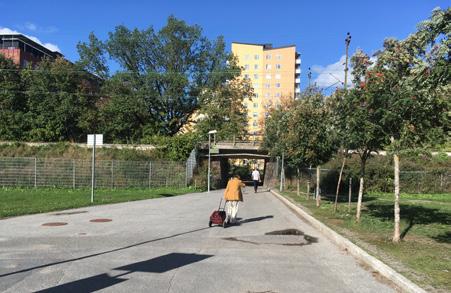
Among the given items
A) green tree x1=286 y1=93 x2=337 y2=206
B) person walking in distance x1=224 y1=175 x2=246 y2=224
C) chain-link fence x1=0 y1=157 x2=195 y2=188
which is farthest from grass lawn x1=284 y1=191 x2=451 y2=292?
chain-link fence x1=0 y1=157 x2=195 y2=188

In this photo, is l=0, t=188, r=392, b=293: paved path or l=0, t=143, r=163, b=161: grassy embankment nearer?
l=0, t=188, r=392, b=293: paved path

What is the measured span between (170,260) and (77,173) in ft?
97.4

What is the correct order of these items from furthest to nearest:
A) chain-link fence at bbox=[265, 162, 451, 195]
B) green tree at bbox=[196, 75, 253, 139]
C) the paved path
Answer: green tree at bbox=[196, 75, 253, 139] < chain-link fence at bbox=[265, 162, 451, 195] < the paved path

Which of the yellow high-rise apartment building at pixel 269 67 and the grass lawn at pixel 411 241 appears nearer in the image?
the grass lawn at pixel 411 241

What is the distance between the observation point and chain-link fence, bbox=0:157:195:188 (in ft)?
117

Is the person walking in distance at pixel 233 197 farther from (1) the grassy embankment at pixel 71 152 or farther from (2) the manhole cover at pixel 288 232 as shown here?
(1) the grassy embankment at pixel 71 152

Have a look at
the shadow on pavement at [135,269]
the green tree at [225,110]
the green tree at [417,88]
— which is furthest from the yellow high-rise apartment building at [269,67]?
the shadow on pavement at [135,269]

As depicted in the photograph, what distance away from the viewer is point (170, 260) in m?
8.53

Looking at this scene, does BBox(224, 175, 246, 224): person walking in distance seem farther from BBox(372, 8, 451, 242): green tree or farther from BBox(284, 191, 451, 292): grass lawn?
BBox(372, 8, 451, 242): green tree

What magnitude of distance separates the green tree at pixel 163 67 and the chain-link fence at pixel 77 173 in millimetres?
25201

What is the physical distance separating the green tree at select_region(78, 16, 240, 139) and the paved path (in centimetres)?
4828

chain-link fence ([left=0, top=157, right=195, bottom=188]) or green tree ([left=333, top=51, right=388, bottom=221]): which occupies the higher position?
green tree ([left=333, top=51, right=388, bottom=221])

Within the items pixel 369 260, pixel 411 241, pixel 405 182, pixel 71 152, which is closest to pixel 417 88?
pixel 369 260

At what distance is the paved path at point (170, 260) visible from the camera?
6742 mm
